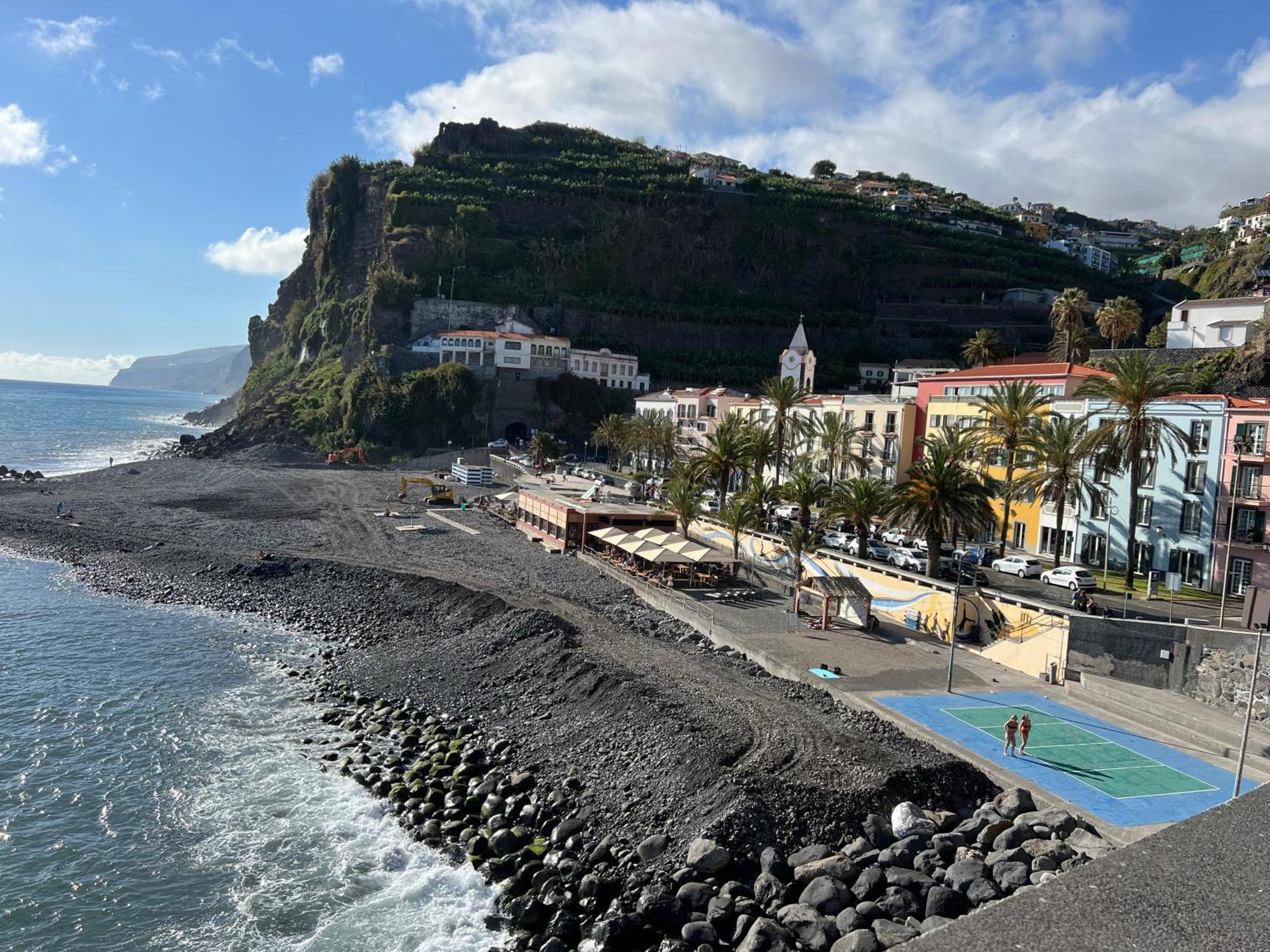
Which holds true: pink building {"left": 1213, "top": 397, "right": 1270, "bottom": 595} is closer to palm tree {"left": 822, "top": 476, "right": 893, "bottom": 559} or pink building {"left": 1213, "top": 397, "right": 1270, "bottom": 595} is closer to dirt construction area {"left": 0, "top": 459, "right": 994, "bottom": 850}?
palm tree {"left": 822, "top": 476, "right": 893, "bottom": 559}

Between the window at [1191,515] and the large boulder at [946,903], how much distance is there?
23984 mm

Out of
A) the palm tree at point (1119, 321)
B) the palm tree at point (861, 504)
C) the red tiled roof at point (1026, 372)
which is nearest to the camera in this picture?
the palm tree at point (861, 504)

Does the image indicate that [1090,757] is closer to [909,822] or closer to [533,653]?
[909,822]

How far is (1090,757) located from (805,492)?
18586 mm

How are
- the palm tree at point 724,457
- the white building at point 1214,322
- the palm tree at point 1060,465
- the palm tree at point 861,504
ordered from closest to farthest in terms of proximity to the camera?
the palm tree at point 1060,465
the palm tree at point 861,504
the palm tree at point 724,457
the white building at point 1214,322

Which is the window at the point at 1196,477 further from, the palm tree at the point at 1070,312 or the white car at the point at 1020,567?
the palm tree at the point at 1070,312

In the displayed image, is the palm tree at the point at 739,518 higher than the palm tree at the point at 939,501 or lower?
lower

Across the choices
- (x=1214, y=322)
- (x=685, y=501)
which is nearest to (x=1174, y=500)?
(x=685, y=501)

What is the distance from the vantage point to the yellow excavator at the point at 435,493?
60.5 metres

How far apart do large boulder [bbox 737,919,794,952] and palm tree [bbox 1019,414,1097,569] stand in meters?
23.7

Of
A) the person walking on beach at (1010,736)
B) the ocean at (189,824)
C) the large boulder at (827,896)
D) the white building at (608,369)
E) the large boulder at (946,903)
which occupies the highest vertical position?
the white building at (608,369)

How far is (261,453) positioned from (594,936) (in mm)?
81928

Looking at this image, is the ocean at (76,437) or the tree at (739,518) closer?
the tree at (739,518)

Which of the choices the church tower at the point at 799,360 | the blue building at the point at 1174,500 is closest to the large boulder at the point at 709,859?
the blue building at the point at 1174,500
